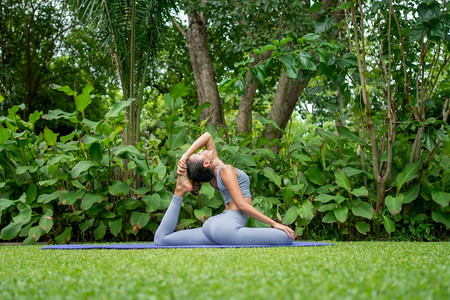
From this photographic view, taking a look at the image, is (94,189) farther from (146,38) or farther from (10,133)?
(146,38)

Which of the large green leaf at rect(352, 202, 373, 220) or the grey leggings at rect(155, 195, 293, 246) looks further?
the large green leaf at rect(352, 202, 373, 220)

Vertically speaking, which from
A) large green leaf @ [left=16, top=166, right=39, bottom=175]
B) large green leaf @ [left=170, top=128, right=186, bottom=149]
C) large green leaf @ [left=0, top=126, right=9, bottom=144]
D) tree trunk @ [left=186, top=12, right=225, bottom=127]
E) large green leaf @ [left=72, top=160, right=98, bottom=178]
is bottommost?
large green leaf @ [left=72, top=160, right=98, bottom=178]

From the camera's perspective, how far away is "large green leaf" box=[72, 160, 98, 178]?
4500 millimetres

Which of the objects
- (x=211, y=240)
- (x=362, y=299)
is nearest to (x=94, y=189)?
(x=211, y=240)

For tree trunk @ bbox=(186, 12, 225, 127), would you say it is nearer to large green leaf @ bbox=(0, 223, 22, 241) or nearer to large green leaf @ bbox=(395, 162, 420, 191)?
large green leaf @ bbox=(395, 162, 420, 191)

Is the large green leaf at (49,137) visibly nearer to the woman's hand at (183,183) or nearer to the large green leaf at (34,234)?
the large green leaf at (34,234)

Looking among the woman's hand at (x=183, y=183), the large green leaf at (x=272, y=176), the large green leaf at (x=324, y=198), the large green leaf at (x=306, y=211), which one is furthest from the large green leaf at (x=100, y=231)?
the large green leaf at (x=324, y=198)

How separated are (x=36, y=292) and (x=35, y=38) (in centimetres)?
1675

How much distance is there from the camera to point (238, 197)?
3758 mm

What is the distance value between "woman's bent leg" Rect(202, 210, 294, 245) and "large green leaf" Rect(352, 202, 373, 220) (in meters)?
1.29

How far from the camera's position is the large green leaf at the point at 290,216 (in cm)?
472

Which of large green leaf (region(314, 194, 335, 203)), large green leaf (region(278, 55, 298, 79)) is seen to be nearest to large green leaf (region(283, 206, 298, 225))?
large green leaf (region(314, 194, 335, 203))

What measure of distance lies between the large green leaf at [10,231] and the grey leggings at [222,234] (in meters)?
1.79

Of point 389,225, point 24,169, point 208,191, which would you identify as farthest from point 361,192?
point 24,169
